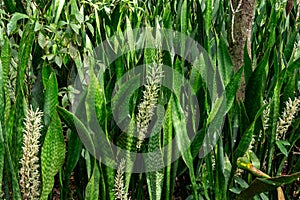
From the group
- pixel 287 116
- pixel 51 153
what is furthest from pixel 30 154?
pixel 287 116

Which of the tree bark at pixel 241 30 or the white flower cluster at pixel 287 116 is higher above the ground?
the tree bark at pixel 241 30

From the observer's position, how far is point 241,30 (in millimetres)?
1372

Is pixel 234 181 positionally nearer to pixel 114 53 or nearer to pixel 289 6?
pixel 114 53

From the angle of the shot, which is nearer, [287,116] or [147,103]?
[147,103]

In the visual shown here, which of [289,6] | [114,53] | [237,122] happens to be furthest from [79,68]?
[289,6]

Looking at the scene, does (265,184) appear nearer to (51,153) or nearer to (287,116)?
(287,116)

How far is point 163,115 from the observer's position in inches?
37.4

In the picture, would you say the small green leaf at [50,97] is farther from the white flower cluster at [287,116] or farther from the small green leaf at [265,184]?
the white flower cluster at [287,116]

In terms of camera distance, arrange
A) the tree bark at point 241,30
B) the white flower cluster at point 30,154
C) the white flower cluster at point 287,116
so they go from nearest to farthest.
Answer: the white flower cluster at point 30,154 < the white flower cluster at point 287,116 < the tree bark at point 241,30

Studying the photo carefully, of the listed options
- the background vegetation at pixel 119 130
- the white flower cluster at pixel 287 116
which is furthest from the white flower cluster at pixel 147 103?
the white flower cluster at pixel 287 116

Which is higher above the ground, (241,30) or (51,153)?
(241,30)

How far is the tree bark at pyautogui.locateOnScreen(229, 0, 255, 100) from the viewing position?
1352 millimetres

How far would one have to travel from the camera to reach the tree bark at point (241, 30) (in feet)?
4.43

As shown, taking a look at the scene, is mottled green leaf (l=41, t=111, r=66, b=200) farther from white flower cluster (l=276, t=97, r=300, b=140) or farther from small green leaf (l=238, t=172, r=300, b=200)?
white flower cluster (l=276, t=97, r=300, b=140)
